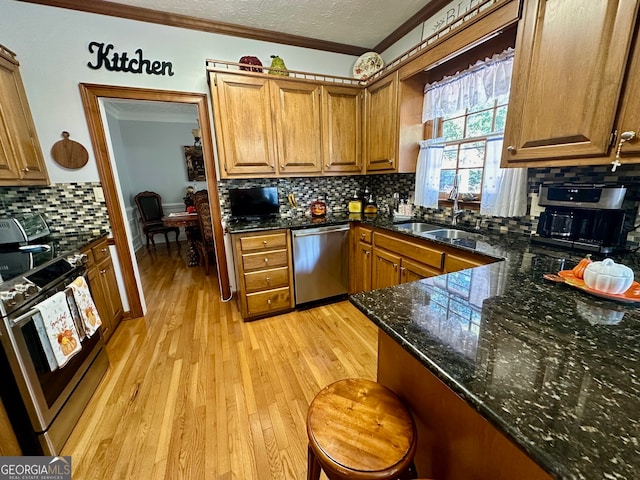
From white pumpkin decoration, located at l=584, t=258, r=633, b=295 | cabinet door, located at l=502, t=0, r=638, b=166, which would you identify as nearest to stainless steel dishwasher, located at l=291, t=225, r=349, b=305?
cabinet door, located at l=502, t=0, r=638, b=166

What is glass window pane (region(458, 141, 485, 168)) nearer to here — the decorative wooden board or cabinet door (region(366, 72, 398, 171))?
cabinet door (region(366, 72, 398, 171))

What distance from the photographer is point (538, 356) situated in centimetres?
61

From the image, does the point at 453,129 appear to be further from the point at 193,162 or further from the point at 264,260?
the point at 193,162

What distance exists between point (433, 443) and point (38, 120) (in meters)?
3.33

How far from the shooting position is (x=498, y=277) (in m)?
1.09

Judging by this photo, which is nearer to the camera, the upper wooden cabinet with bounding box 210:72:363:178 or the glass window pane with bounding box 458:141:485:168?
the glass window pane with bounding box 458:141:485:168

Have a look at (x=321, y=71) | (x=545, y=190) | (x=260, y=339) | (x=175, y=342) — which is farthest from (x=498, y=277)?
(x=321, y=71)

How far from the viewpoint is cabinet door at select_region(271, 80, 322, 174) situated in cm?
244

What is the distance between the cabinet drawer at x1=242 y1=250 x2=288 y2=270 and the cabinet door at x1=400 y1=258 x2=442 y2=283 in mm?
1083

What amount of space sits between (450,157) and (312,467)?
7.90 ft

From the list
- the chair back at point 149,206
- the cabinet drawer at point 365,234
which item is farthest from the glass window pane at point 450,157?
the chair back at point 149,206

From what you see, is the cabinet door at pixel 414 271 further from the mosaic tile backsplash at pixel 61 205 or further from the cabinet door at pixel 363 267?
the mosaic tile backsplash at pixel 61 205

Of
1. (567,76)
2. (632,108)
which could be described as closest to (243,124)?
(567,76)

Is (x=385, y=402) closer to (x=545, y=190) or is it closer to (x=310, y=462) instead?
(x=310, y=462)
